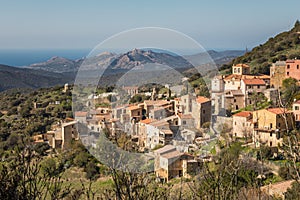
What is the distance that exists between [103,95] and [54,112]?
265 inches

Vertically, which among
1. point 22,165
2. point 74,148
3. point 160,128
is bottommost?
point 74,148

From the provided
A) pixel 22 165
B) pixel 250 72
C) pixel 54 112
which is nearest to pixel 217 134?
pixel 250 72

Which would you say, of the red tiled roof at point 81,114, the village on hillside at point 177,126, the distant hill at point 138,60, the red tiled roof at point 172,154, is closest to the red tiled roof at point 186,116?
the village on hillside at point 177,126

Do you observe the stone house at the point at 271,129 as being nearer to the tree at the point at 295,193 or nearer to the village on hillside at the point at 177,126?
the village on hillside at the point at 177,126

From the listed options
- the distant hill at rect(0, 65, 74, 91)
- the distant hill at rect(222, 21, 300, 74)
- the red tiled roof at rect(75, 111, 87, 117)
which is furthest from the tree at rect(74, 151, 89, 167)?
the distant hill at rect(0, 65, 74, 91)

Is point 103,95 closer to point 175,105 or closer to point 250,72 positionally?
point 175,105

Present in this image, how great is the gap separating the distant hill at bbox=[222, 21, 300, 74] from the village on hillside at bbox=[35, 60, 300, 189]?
499 centimetres

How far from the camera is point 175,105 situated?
11.2 m

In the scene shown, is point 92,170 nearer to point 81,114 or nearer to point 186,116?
point 81,114

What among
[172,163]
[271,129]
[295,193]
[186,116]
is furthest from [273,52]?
[295,193]

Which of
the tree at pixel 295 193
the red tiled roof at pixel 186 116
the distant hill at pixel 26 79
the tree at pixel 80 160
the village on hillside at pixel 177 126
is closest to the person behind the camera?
the tree at pixel 295 193

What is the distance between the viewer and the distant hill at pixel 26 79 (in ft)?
88.5

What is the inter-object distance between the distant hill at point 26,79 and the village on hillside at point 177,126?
13129 mm

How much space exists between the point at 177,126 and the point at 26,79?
2107 centimetres
